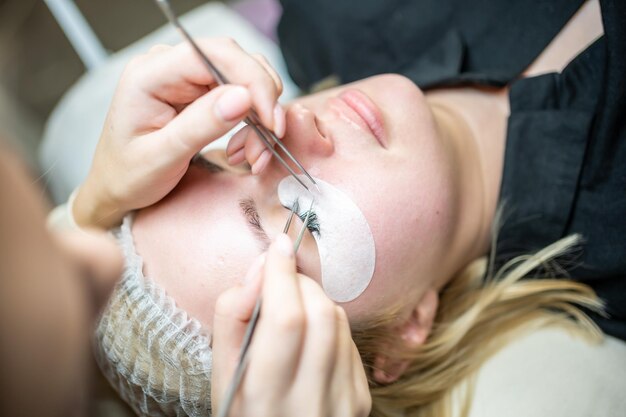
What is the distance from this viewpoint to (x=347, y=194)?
2.62 ft

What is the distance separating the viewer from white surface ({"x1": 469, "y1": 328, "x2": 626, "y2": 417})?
0.97 m

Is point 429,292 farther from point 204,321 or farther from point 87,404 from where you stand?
point 87,404

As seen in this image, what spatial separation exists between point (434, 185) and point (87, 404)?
0.63 metres

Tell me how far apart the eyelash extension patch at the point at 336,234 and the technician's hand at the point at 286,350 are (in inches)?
5.9

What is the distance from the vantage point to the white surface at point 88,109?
144cm

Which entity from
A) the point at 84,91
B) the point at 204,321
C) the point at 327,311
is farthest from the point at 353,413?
the point at 84,91

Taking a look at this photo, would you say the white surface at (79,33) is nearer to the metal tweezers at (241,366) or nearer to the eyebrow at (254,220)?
the eyebrow at (254,220)

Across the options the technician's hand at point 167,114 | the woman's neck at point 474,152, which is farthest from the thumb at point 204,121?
the woman's neck at point 474,152

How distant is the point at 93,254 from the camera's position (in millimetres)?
594

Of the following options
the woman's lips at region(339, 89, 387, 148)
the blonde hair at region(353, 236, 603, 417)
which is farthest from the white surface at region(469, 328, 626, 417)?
the woman's lips at region(339, 89, 387, 148)

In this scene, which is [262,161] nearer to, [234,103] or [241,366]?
[234,103]

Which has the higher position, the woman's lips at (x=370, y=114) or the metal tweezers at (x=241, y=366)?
the woman's lips at (x=370, y=114)

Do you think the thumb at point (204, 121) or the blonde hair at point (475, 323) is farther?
the blonde hair at point (475, 323)

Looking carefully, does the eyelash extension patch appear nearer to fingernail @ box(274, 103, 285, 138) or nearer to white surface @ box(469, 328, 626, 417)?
fingernail @ box(274, 103, 285, 138)
